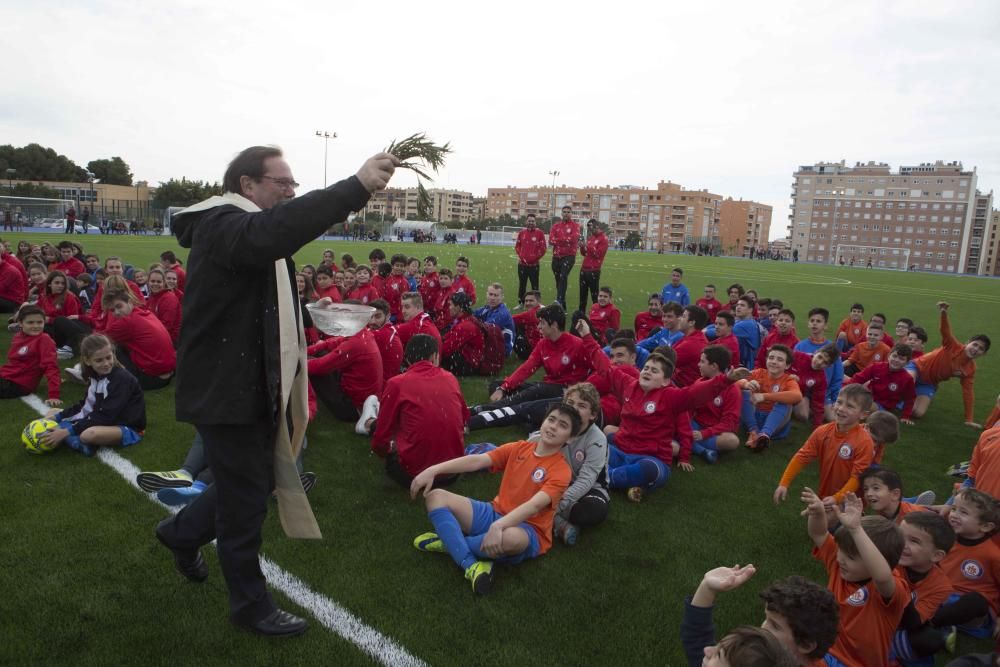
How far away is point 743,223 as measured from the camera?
594 ft

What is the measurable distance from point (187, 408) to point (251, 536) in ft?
2.18

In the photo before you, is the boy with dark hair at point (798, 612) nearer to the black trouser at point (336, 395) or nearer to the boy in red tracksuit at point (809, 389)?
the black trouser at point (336, 395)

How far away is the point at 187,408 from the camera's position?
8.23 feet

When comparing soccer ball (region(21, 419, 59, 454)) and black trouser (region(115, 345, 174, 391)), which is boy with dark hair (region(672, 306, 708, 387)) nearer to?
black trouser (region(115, 345, 174, 391))

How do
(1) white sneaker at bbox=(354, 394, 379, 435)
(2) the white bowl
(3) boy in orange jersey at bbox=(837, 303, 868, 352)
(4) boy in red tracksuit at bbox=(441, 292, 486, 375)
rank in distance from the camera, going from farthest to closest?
(3) boy in orange jersey at bbox=(837, 303, 868, 352) → (4) boy in red tracksuit at bbox=(441, 292, 486, 375) → (2) the white bowl → (1) white sneaker at bbox=(354, 394, 379, 435)

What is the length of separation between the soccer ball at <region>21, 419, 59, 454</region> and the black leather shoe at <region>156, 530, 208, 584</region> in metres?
2.33

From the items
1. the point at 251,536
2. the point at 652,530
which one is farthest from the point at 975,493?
the point at 251,536

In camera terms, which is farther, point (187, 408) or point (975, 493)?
point (975, 493)

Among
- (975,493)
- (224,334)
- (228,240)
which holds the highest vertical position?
(228,240)

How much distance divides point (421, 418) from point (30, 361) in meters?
4.50

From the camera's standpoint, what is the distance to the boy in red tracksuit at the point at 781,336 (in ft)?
25.7

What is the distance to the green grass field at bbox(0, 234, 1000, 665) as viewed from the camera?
2.90 m

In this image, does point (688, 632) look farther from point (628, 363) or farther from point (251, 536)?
point (628, 363)

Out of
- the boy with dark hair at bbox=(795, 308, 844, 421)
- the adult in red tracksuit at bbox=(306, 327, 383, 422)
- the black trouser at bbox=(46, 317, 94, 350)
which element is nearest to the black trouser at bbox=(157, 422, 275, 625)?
the adult in red tracksuit at bbox=(306, 327, 383, 422)
